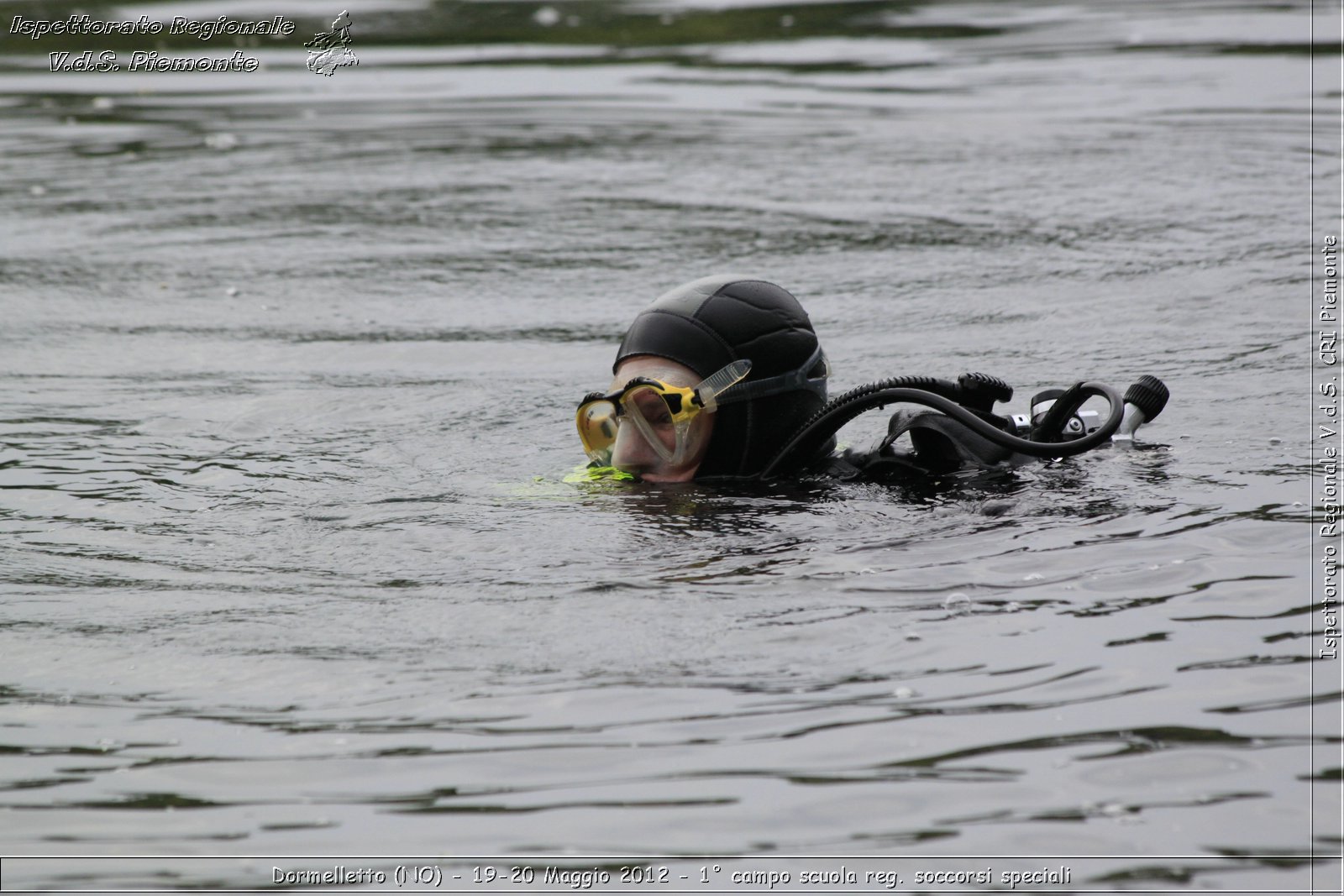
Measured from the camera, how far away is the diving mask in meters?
4.58

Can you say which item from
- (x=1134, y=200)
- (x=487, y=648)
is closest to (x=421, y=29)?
(x=1134, y=200)

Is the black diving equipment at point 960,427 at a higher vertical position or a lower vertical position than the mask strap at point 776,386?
lower

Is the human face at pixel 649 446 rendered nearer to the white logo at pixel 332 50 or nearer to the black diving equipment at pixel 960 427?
the black diving equipment at pixel 960 427

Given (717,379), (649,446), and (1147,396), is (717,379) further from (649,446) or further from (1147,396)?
(1147,396)

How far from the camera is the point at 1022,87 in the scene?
1247 centimetres

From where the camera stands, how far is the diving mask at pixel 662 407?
180 inches

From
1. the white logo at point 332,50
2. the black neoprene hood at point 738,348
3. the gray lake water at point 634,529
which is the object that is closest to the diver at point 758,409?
the black neoprene hood at point 738,348

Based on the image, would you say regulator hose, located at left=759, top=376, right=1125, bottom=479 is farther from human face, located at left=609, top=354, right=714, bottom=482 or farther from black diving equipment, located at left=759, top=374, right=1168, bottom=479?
human face, located at left=609, top=354, right=714, bottom=482

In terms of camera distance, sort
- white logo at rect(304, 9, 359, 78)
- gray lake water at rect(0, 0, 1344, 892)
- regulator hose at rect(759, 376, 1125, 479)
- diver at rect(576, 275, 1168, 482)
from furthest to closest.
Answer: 1. white logo at rect(304, 9, 359, 78)
2. diver at rect(576, 275, 1168, 482)
3. regulator hose at rect(759, 376, 1125, 479)
4. gray lake water at rect(0, 0, 1344, 892)

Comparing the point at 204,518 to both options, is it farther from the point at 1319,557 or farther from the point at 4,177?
the point at 4,177

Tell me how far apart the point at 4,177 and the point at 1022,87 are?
7.82 meters

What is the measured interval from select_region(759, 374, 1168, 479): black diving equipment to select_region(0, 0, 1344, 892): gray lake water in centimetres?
14

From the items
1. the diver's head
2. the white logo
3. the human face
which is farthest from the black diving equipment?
the white logo

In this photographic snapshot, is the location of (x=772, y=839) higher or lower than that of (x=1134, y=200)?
lower
